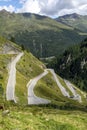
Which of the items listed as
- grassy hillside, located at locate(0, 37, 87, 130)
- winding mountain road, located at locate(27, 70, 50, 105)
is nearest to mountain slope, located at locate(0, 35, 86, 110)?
grassy hillside, located at locate(0, 37, 87, 130)

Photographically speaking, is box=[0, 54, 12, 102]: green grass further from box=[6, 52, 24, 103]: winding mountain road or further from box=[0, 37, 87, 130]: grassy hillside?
box=[6, 52, 24, 103]: winding mountain road

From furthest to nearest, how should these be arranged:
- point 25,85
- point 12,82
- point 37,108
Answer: point 25,85 < point 12,82 < point 37,108

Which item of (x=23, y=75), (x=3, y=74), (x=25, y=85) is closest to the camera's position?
(x=3, y=74)

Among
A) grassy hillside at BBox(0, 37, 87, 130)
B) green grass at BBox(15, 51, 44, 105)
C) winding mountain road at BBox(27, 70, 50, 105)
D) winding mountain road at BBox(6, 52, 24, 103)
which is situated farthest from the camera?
green grass at BBox(15, 51, 44, 105)

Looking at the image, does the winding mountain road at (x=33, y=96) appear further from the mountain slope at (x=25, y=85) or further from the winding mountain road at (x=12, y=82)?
the winding mountain road at (x=12, y=82)

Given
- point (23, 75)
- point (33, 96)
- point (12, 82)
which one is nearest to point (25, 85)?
point (12, 82)

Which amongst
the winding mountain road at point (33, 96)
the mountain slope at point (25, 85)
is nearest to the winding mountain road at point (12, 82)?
the mountain slope at point (25, 85)

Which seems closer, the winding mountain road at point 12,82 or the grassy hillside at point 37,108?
the grassy hillside at point 37,108

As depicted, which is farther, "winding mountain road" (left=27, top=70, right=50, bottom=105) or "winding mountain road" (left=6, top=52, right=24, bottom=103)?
"winding mountain road" (left=27, top=70, right=50, bottom=105)

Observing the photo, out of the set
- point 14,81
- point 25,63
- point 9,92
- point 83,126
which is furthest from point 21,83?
point 83,126

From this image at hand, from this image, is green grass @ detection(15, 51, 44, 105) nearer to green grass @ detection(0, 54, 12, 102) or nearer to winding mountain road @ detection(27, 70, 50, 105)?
winding mountain road @ detection(27, 70, 50, 105)

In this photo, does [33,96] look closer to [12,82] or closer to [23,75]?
[12,82]

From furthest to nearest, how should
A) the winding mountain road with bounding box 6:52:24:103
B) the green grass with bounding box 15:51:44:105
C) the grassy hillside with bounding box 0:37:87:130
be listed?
the green grass with bounding box 15:51:44:105
the winding mountain road with bounding box 6:52:24:103
the grassy hillside with bounding box 0:37:87:130

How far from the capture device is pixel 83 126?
26.7 metres
